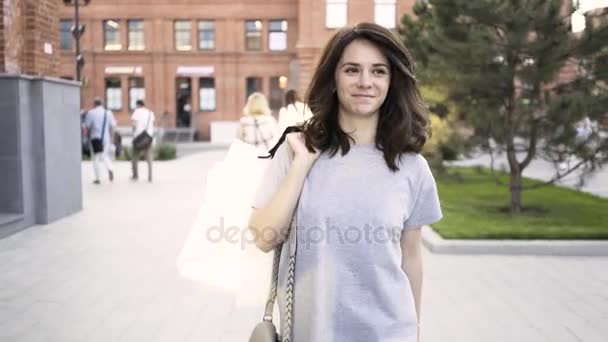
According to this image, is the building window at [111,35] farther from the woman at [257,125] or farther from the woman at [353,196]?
the woman at [353,196]

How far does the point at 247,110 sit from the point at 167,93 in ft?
121

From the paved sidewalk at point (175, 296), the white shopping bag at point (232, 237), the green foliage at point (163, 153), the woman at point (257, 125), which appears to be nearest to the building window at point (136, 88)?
the green foliage at point (163, 153)

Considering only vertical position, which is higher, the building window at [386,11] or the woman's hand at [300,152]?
the building window at [386,11]

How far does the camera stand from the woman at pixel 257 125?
10.6m

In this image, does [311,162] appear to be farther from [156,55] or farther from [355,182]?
[156,55]

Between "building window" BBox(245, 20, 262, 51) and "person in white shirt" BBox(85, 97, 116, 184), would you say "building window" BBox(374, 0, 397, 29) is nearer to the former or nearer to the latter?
"building window" BBox(245, 20, 262, 51)

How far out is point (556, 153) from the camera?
1002 centimetres

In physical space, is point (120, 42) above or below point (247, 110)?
above

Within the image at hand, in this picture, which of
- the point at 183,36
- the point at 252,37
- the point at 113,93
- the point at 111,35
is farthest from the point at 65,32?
the point at 252,37

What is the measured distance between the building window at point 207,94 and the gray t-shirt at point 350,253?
4499 cm

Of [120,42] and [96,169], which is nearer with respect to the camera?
[96,169]

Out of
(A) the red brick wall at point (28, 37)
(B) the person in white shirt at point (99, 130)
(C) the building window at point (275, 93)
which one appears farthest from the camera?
(C) the building window at point (275, 93)

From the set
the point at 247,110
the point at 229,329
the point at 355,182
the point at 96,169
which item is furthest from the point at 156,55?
the point at 355,182

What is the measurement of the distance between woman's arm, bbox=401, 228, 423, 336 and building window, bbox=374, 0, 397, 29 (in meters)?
36.3
